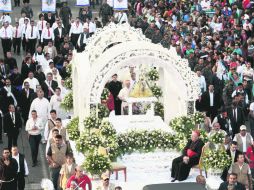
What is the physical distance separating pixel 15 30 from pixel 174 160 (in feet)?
58.7

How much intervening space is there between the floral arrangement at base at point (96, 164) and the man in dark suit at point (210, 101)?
8.01 metres

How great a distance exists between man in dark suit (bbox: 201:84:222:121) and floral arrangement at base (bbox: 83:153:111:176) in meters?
8.01

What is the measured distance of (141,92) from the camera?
36500mm

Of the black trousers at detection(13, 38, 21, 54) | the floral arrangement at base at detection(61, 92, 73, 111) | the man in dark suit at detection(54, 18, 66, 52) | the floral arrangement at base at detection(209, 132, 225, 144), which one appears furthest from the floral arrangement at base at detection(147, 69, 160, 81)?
A: the black trousers at detection(13, 38, 21, 54)

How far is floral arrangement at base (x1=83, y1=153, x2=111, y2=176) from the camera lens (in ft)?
109

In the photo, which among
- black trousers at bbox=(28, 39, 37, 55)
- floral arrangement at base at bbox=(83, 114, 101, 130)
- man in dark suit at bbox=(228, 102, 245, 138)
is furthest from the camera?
black trousers at bbox=(28, 39, 37, 55)

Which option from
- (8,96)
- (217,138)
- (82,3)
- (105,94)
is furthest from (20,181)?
(82,3)

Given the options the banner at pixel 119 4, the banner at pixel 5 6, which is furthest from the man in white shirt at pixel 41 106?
the banner at pixel 119 4

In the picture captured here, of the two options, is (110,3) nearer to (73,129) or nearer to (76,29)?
(76,29)

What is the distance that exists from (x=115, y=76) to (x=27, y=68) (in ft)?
15.5

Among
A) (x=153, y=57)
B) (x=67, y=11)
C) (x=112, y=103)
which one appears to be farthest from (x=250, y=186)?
(x=67, y=11)

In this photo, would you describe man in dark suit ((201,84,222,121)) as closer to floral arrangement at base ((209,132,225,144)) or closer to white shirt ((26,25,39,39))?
floral arrangement at base ((209,132,225,144))

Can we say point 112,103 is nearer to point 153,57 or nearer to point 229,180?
point 153,57

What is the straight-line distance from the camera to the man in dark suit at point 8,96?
40.7 metres
